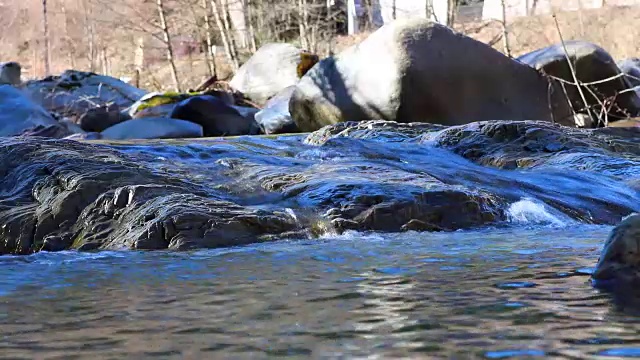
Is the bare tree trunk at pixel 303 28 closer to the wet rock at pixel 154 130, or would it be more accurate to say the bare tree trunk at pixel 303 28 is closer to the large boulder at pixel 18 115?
the large boulder at pixel 18 115

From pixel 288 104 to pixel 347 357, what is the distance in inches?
441

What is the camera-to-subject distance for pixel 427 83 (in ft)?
35.7

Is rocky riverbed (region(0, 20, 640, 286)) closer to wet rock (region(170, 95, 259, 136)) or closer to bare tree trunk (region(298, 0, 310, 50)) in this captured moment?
wet rock (region(170, 95, 259, 136))

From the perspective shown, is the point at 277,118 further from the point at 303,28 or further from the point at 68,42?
the point at 68,42

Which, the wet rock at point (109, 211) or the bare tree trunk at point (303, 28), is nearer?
the wet rock at point (109, 211)

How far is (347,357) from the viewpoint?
5.44 feet

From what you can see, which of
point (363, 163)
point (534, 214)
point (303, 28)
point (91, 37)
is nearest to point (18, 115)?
point (363, 163)

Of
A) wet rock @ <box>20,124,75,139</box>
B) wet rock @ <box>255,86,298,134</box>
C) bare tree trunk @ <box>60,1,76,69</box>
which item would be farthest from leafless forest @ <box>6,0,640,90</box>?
wet rock @ <box>20,124,75,139</box>

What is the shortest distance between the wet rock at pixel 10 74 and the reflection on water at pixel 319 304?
16006mm

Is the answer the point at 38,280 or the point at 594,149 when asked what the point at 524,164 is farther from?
the point at 38,280

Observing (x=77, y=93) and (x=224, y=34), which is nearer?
(x=77, y=93)

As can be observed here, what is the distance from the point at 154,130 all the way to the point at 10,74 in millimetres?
8359

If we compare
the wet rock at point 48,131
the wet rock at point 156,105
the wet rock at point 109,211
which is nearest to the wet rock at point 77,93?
the wet rock at point 156,105

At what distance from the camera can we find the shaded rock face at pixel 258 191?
13.8ft
